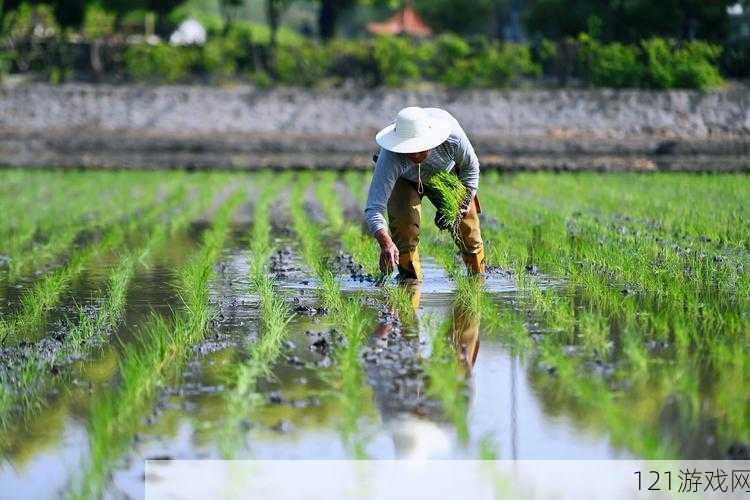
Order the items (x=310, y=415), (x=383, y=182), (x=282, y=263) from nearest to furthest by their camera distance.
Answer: (x=310, y=415), (x=383, y=182), (x=282, y=263)

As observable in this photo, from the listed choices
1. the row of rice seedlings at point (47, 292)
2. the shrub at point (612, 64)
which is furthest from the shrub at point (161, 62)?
the row of rice seedlings at point (47, 292)

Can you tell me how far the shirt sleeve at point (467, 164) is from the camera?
26.0ft

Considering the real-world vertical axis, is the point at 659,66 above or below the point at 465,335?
below

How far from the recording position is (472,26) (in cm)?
4141

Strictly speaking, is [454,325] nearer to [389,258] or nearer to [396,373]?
[389,258]

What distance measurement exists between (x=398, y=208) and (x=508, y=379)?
2.88 m

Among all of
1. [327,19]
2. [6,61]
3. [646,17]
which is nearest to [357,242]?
[6,61]

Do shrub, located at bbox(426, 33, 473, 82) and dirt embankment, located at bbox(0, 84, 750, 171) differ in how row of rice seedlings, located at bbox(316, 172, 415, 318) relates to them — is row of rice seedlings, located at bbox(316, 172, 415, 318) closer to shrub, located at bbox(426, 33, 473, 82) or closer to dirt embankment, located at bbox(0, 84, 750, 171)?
dirt embankment, located at bbox(0, 84, 750, 171)

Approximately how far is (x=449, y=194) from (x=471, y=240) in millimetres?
543

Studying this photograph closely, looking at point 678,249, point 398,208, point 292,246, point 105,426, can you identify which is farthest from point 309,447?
point 292,246

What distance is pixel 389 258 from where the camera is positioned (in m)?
7.50

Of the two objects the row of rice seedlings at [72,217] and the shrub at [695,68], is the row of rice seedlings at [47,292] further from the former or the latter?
the shrub at [695,68]

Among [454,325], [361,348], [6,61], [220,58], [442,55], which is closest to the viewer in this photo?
[361,348]

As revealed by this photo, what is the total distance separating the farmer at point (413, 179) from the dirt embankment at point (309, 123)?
12553 mm
